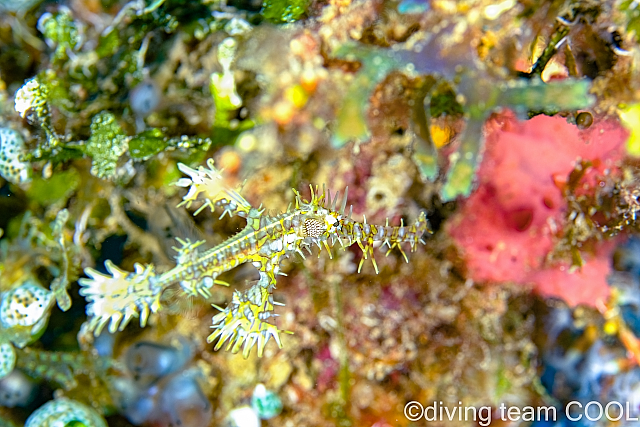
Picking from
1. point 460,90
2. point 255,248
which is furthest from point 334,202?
point 460,90

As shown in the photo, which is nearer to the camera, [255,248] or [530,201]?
[255,248]

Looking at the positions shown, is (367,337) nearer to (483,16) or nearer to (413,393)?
(413,393)

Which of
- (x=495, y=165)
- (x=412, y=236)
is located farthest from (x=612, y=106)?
(x=412, y=236)

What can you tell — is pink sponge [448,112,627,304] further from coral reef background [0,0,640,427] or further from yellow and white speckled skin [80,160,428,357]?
yellow and white speckled skin [80,160,428,357]

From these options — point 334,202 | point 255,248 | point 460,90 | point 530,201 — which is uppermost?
point 460,90

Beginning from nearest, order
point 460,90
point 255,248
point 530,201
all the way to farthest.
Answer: point 460,90
point 255,248
point 530,201

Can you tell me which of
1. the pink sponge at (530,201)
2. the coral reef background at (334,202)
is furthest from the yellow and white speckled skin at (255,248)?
the pink sponge at (530,201)

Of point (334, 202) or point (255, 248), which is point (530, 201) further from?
point (255, 248)

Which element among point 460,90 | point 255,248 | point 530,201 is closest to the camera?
point 460,90
